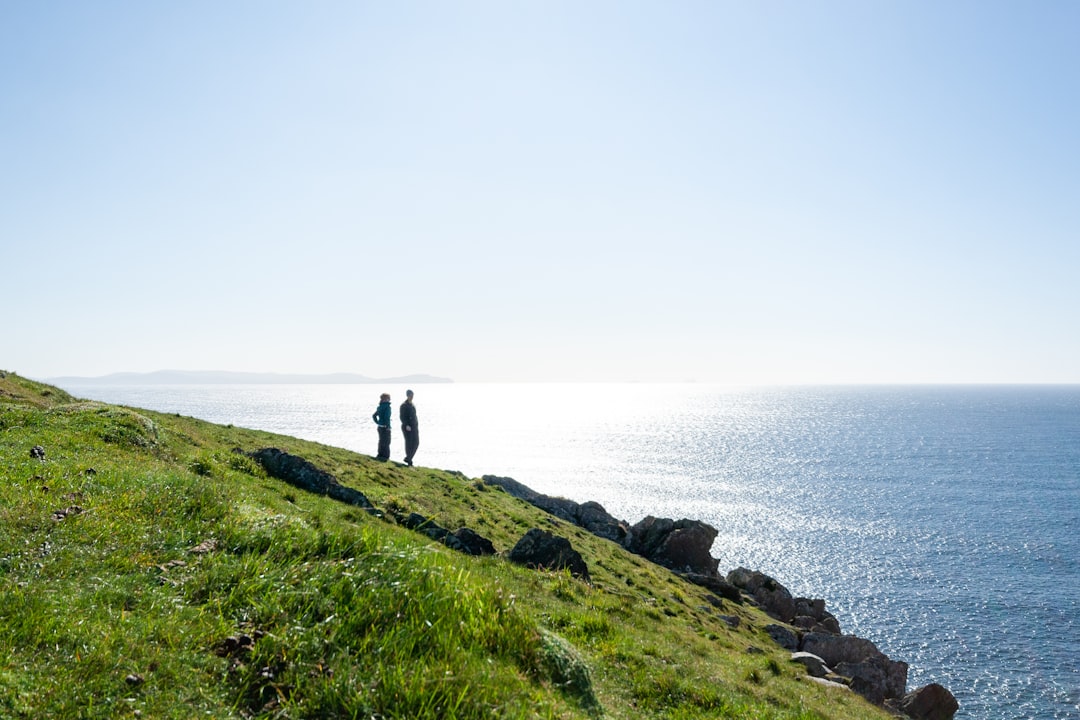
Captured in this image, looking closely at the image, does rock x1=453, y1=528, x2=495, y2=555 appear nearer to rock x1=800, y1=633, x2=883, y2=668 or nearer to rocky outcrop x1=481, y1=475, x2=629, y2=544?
rocky outcrop x1=481, y1=475, x2=629, y2=544

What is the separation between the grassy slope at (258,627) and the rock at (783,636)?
70.1 feet

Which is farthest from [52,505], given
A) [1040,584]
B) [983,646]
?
[1040,584]

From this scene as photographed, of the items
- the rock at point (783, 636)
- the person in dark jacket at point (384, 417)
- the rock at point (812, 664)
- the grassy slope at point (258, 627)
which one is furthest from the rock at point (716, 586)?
the grassy slope at point (258, 627)

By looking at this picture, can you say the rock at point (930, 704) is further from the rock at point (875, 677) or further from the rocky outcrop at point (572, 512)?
the rocky outcrop at point (572, 512)

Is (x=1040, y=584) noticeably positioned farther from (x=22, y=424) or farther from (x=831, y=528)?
(x=22, y=424)

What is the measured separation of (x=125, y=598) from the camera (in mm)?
7930

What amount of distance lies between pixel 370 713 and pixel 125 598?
4047mm

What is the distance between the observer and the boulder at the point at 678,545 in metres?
42.8

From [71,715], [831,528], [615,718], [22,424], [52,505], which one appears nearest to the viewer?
[71,715]

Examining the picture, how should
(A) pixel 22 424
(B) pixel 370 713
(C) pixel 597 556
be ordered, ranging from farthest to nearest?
1. (C) pixel 597 556
2. (A) pixel 22 424
3. (B) pixel 370 713

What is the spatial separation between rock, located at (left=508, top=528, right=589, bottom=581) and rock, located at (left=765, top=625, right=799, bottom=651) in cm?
1707

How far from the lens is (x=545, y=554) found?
21516 mm

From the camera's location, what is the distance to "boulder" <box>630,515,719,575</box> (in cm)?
4284

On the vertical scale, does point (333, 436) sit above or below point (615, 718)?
below
